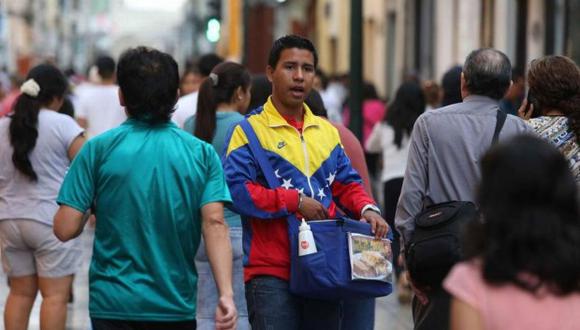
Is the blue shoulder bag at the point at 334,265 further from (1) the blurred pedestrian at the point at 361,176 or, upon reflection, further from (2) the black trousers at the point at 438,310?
(2) the black trousers at the point at 438,310

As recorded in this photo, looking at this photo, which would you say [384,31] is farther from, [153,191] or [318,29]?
[153,191]

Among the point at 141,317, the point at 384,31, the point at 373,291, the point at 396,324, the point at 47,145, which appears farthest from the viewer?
the point at 384,31

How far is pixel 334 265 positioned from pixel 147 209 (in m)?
1.15

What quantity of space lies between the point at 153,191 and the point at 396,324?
18.8ft

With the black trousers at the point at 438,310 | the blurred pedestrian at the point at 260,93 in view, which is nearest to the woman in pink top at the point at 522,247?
the black trousers at the point at 438,310

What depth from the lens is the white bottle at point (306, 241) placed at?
669 cm

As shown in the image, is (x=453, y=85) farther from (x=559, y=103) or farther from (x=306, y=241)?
(x=306, y=241)

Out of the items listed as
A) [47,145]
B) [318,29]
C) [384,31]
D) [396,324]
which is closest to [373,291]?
[47,145]

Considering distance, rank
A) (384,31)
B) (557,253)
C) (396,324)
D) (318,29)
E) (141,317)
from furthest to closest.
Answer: (318,29)
(384,31)
(396,324)
(141,317)
(557,253)

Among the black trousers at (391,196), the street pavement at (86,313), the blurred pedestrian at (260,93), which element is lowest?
the street pavement at (86,313)

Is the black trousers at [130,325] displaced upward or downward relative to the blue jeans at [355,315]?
upward

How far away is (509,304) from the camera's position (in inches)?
156

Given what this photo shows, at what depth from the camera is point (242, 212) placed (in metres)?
6.84

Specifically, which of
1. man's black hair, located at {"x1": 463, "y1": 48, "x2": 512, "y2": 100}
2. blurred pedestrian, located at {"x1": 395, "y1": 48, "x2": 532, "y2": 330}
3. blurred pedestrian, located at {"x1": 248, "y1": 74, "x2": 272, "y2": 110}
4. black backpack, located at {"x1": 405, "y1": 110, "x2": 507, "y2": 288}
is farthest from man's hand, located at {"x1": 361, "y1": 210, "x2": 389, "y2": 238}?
blurred pedestrian, located at {"x1": 248, "y1": 74, "x2": 272, "y2": 110}
